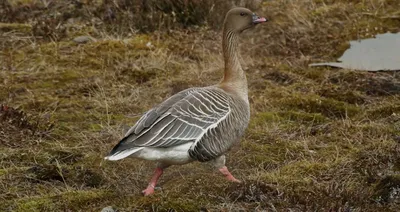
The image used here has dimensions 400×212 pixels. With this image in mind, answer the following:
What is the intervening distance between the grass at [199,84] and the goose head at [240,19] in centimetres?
120

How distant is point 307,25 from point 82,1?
4165mm

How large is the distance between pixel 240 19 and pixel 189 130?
167 cm

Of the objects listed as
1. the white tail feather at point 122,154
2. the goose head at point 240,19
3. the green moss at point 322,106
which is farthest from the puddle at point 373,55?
the white tail feather at point 122,154

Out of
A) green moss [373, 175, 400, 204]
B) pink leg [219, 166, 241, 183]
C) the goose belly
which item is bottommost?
pink leg [219, 166, 241, 183]

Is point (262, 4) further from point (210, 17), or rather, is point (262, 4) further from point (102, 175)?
point (102, 175)

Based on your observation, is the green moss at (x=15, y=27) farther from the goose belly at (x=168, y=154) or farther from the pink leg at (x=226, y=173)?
the goose belly at (x=168, y=154)

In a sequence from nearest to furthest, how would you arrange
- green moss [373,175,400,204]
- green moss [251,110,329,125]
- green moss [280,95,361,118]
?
green moss [373,175,400,204], green moss [251,110,329,125], green moss [280,95,361,118]

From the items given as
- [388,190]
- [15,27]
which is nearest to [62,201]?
[388,190]

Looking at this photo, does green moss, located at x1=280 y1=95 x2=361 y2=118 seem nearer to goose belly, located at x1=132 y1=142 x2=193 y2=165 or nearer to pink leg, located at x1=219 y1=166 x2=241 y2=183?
pink leg, located at x1=219 y1=166 x2=241 y2=183

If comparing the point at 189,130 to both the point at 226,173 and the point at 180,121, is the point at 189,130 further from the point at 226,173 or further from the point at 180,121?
the point at 226,173

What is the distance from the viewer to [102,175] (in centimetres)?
622

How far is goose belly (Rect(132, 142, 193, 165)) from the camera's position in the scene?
17.6 ft

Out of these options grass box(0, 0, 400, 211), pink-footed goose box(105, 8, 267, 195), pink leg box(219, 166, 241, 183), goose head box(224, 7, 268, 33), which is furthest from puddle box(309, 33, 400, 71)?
pink leg box(219, 166, 241, 183)

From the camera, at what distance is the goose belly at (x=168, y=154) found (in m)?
5.38
